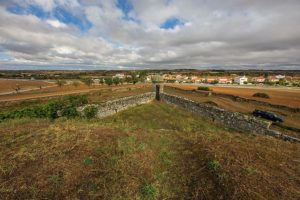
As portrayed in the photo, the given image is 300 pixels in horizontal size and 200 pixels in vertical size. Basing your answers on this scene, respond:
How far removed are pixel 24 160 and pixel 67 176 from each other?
179 centimetres

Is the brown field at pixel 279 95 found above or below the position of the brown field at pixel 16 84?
below

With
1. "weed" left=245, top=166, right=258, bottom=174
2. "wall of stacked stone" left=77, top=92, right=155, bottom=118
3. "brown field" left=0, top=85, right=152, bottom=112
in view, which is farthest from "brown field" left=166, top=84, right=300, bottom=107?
"weed" left=245, top=166, right=258, bottom=174

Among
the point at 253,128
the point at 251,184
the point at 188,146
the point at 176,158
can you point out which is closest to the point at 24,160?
the point at 176,158

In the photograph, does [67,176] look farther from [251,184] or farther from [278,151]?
[278,151]

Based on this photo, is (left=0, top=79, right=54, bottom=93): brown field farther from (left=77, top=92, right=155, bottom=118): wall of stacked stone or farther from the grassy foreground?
the grassy foreground

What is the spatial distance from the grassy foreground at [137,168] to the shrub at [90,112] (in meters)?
6.80

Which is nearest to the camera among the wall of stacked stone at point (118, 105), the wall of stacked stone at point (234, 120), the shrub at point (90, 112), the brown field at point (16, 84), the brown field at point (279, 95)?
the wall of stacked stone at point (234, 120)

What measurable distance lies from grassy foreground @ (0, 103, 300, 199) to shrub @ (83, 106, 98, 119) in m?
6.80

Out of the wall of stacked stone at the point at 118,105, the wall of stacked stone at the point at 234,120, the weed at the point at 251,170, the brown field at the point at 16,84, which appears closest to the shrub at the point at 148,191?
the weed at the point at 251,170

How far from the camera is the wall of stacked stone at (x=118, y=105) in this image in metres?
15.5

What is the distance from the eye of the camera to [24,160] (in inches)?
204

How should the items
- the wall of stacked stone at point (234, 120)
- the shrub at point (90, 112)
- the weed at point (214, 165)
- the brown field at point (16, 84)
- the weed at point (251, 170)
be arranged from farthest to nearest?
the brown field at point (16, 84) → the shrub at point (90, 112) → the wall of stacked stone at point (234, 120) → the weed at point (214, 165) → the weed at point (251, 170)

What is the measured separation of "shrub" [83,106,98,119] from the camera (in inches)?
564

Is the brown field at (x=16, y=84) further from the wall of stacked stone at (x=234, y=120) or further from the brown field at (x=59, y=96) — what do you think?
the wall of stacked stone at (x=234, y=120)
